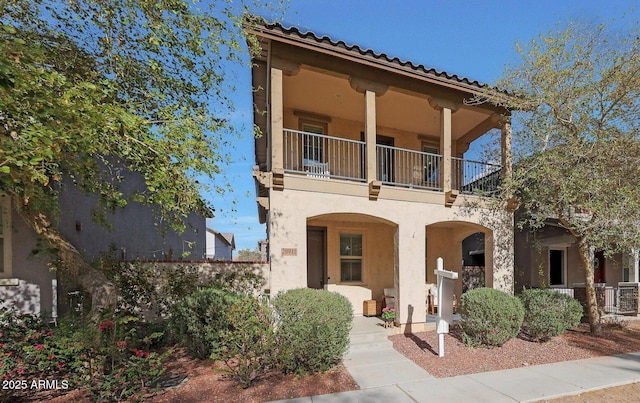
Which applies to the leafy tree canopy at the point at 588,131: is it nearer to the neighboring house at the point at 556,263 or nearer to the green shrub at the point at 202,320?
the neighboring house at the point at 556,263

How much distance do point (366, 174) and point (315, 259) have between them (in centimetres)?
326

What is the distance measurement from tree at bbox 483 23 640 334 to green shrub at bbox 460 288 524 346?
104 inches

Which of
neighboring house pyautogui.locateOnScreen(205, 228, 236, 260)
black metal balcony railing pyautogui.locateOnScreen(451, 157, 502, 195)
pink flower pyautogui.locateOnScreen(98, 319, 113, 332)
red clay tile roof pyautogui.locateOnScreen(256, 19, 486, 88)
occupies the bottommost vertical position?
neighboring house pyautogui.locateOnScreen(205, 228, 236, 260)

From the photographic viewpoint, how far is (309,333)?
5.15 meters

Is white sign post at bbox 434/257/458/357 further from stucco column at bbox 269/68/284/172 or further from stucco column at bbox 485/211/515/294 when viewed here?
stucco column at bbox 269/68/284/172

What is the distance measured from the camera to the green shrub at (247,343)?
4.85 m

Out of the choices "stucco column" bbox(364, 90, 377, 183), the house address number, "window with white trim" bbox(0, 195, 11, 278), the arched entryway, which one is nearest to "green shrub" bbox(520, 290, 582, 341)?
the arched entryway

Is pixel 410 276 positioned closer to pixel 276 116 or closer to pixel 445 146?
pixel 445 146

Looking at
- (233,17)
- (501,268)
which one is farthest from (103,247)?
(501,268)

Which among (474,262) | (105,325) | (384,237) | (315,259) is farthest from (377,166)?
(474,262)

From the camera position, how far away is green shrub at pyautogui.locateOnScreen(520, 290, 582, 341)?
282 inches

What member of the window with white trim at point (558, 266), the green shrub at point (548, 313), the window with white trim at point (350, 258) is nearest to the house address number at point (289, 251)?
the window with white trim at point (350, 258)

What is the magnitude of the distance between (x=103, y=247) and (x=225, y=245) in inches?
1117

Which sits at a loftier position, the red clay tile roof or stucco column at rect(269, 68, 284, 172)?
the red clay tile roof
